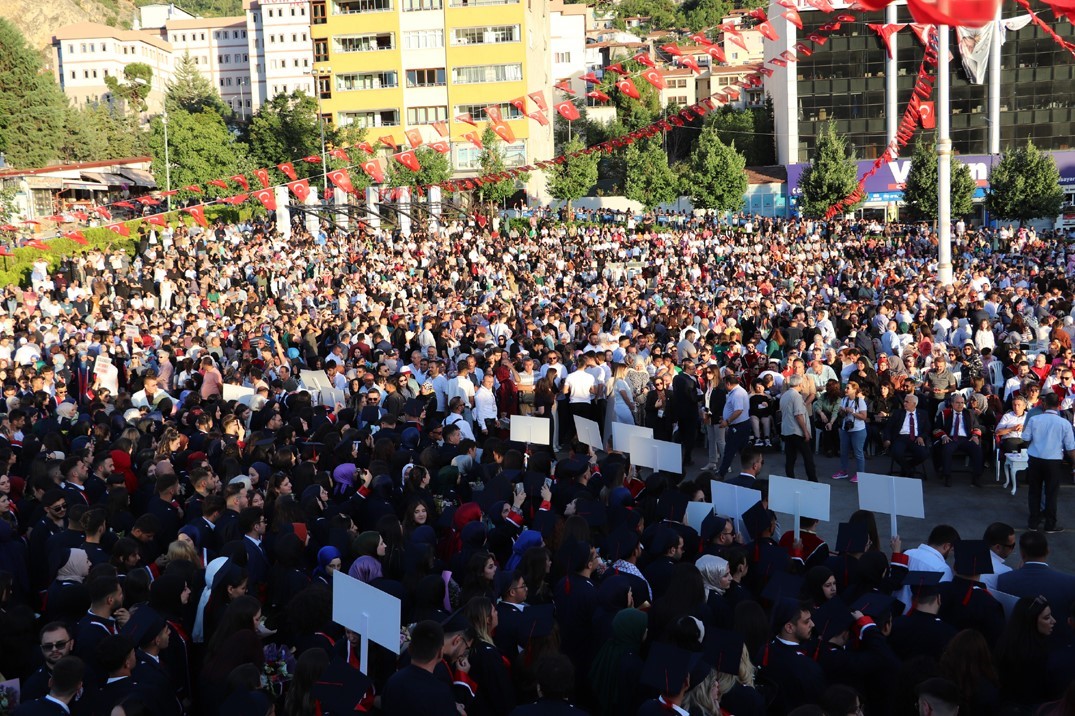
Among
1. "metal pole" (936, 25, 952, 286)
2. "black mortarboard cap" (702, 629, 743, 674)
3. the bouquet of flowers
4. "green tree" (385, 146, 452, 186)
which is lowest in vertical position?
the bouquet of flowers

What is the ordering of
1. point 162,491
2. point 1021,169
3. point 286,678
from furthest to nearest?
point 1021,169 → point 162,491 → point 286,678

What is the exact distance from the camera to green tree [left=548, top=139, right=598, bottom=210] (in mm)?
52219

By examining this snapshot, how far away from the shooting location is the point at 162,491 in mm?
7973

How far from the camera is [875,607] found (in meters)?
5.53

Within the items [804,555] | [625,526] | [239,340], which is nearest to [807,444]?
[804,555]

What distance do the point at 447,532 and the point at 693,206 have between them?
155 ft

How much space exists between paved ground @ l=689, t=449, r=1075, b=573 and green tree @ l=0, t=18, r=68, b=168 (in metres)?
52.7

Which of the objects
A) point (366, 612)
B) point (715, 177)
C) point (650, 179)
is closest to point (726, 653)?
point (366, 612)

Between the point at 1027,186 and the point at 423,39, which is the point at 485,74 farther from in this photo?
the point at 1027,186

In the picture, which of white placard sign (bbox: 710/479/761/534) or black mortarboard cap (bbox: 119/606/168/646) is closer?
black mortarboard cap (bbox: 119/606/168/646)

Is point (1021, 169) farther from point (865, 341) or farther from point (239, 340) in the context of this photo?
point (239, 340)

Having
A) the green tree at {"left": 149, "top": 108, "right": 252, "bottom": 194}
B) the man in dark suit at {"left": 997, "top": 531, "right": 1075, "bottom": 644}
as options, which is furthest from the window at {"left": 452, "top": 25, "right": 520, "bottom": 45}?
the man in dark suit at {"left": 997, "top": 531, "right": 1075, "bottom": 644}

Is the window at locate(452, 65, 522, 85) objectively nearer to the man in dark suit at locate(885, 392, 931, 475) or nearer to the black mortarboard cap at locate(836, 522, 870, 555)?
the man in dark suit at locate(885, 392, 931, 475)

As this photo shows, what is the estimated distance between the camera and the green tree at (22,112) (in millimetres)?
52906
